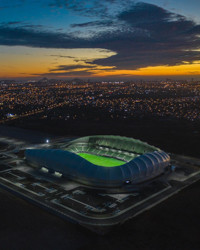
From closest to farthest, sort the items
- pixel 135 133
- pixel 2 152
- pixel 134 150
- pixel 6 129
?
pixel 134 150 → pixel 2 152 → pixel 135 133 → pixel 6 129

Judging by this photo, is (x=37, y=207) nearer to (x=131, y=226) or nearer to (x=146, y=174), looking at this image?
(x=131, y=226)

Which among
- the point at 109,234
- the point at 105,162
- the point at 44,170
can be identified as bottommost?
the point at 109,234

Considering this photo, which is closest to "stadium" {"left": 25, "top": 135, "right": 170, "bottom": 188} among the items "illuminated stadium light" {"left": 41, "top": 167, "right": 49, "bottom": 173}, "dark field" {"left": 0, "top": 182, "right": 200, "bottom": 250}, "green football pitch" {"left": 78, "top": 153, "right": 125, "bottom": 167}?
"green football pitch" {"left": 78, "top": 153, "right": 125, "bottom": 167}

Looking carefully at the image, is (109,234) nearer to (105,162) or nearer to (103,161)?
(105,162)

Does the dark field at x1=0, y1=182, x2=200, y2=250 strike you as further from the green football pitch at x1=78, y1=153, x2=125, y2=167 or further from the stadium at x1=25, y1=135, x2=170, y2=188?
the green football pitch at x1=78, y1=153, x2=125, y2=167

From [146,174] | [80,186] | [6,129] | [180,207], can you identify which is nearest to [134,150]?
[146,174]

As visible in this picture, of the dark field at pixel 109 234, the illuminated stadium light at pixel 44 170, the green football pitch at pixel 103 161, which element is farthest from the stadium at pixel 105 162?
the dark field at pixel 109 234

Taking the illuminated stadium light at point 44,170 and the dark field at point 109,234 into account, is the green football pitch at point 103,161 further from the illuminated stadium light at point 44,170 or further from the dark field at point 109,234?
the dark field at point 109,234

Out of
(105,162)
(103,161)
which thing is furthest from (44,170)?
(105,162)
